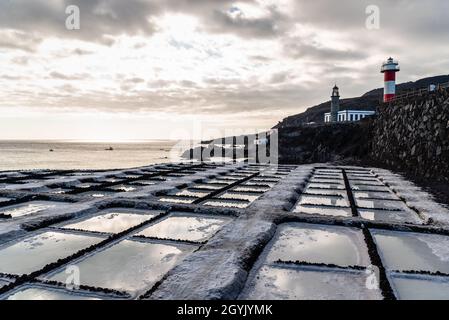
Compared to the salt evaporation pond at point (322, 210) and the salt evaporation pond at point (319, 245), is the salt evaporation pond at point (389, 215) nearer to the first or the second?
the salt evaporation pond at point (322, 210)

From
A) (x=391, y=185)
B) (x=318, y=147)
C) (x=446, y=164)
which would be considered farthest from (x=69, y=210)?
(x=318, y=147)

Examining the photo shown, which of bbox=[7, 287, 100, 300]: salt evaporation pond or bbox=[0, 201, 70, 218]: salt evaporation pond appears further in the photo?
bbox=[0, 201, 70, 218]: salt evaporation pond

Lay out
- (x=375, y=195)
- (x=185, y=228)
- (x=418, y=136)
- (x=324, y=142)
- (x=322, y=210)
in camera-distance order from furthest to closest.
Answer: (x=324, y=142) → (x=418, y=136) → (x=375, y=195) → (x=322, y=210) → (x=185, y=228)

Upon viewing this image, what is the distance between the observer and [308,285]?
401cm

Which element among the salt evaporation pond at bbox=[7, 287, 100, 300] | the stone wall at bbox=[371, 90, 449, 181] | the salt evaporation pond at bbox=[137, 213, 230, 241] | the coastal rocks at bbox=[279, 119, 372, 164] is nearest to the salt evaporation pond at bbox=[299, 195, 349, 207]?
the salt evaporation pond at bbox=[137, 213, 230, 241]

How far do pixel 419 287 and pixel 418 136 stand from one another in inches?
624

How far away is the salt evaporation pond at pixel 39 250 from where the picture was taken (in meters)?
4.57

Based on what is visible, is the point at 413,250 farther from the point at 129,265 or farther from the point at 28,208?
the point at 28,208

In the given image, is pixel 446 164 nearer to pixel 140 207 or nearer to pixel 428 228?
pixel 428 228

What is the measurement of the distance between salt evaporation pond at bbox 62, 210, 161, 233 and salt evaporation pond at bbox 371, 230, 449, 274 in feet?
14.9

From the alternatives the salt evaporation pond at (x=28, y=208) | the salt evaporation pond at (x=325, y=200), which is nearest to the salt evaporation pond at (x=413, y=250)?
the salt evaporation pond at (x=325, y=200)

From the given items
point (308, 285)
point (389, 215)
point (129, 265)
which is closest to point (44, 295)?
point (129, 265)

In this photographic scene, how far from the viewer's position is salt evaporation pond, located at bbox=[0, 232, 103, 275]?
4.57 meters

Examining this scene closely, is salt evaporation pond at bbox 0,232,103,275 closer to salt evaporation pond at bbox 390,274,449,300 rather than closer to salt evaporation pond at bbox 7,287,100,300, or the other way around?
salt evaporation pond at bbox 7,287,100,300
